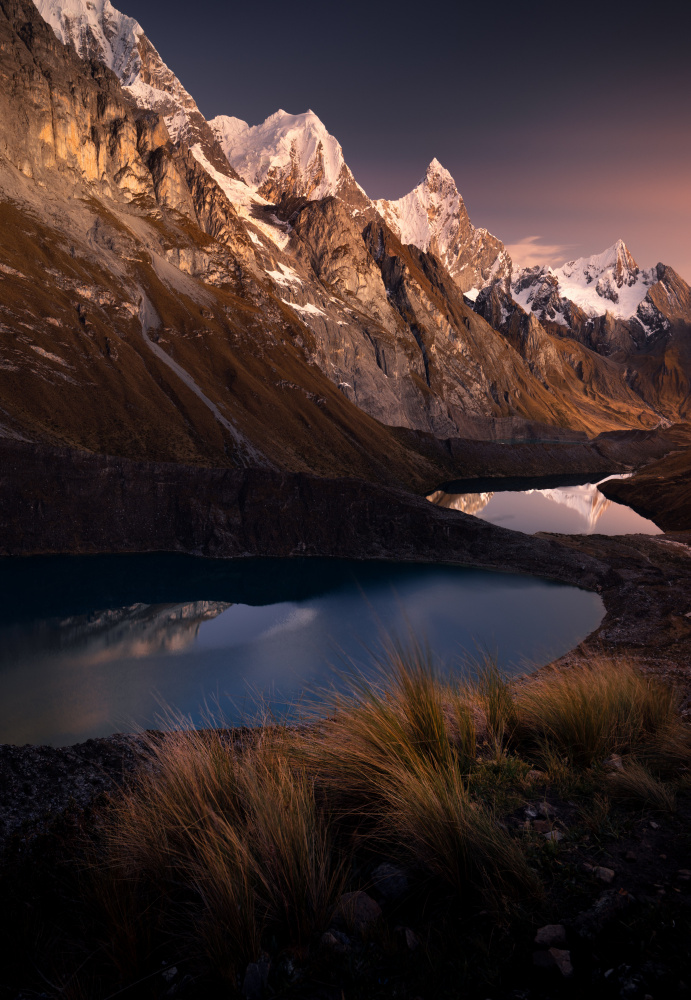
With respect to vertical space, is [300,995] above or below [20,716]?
above

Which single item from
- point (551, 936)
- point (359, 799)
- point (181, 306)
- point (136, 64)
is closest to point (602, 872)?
point (551, 936)

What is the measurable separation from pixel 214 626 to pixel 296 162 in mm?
202250

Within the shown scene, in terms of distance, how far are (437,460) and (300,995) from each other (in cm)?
10016

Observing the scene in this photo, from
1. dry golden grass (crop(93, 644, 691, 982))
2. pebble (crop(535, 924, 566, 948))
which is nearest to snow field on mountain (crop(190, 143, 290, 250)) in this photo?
dry golden grass (crop(93, 644, 691, 982))

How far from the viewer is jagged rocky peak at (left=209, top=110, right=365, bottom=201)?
183875mm

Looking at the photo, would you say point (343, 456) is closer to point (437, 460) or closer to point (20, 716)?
point (437, 460)

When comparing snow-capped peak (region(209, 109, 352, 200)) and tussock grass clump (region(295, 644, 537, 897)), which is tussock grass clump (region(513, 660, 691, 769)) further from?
snow-capped peak (region(209, 109, 352, 200))

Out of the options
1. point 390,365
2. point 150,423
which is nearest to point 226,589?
point 150,423

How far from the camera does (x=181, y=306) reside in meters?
86.1

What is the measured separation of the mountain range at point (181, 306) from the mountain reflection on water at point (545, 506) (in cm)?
1028

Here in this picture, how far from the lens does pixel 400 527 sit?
42875 mm

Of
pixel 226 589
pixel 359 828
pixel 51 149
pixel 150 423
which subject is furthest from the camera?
pixel 51 149

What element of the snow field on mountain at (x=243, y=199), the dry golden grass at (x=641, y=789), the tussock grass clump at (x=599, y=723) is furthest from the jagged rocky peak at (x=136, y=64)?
the dry golden grass at (x=641, y=789)

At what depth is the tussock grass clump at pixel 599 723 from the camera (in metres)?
4.52
